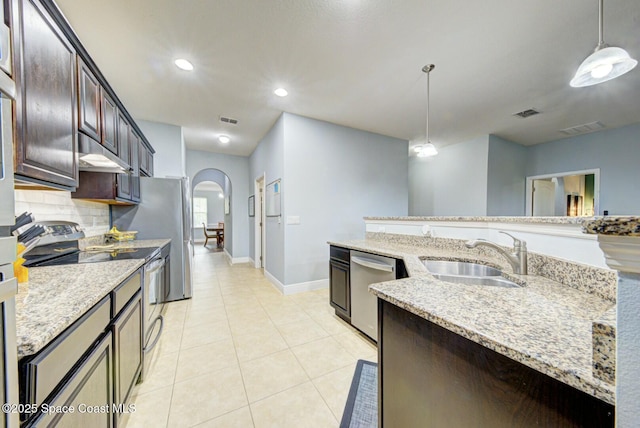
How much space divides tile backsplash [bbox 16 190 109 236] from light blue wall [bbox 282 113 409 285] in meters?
2.22

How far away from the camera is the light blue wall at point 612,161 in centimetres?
387

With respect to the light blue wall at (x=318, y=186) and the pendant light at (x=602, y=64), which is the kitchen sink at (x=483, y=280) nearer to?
the pendant light at (x=602, y=64)

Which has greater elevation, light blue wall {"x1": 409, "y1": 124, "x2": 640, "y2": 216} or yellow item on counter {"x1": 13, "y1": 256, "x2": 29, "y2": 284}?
light blue wall {"x1": 409, "y1": 124, "x2": 640, "y2": 216}

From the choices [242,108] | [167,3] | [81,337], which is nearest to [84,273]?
[81,337]

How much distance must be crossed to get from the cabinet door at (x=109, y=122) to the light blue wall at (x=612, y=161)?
735 centimetres

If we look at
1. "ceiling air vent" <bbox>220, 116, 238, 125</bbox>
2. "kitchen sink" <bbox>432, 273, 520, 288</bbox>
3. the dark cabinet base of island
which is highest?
"ceiling air vent" <bbox>220, 116, 238, 125</bbox>

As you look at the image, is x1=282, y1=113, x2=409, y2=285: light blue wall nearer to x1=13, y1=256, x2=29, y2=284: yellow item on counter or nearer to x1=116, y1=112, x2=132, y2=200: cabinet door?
x1=116, y1=112, x2=132, y2=200: cabinet door

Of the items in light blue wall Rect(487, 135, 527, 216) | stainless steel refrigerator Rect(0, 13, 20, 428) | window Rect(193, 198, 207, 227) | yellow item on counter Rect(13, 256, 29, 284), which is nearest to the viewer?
stainless steel refrigerator Rect(0, 13, 20, 428)

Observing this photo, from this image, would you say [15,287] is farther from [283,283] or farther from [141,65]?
[283,283]

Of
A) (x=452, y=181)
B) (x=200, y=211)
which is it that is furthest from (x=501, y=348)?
(x=200, y=211)

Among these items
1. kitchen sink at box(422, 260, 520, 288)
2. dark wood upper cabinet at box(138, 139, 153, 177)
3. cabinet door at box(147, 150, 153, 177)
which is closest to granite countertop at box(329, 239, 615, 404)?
kitchen sink at box(422, 260, 520, 288)

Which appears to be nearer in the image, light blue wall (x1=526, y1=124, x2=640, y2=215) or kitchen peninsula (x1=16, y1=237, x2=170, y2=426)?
kitchen peninsula (x1=16, y1=237, x2=170, y2=426)

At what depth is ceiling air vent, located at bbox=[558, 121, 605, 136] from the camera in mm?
3903

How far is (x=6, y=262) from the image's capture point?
0.49 m
